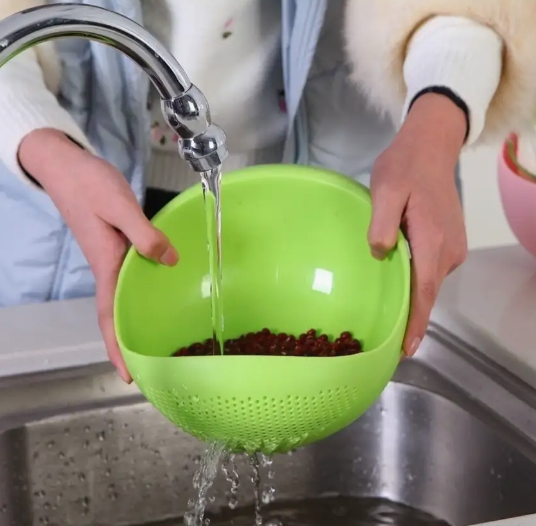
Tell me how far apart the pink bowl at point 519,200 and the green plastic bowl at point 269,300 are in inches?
8.9

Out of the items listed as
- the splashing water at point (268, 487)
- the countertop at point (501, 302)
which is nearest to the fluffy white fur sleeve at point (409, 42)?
the countertop at point (501, 302)

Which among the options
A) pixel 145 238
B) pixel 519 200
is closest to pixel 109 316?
pixel 145 238

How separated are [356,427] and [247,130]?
1.05ft

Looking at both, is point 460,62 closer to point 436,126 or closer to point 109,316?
point 436,126

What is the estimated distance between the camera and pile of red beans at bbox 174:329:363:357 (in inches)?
24.1

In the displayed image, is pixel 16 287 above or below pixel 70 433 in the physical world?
above

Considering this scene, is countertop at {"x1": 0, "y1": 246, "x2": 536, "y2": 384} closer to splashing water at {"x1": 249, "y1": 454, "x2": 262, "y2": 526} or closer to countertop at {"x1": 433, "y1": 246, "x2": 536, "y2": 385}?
countertop at {"x1": 433, "y1": 246, "x2": 536, "y2": 385}

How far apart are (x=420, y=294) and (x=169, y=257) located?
0.18 m

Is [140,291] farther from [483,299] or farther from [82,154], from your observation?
[483,299]

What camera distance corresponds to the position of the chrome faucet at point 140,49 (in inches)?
14.8

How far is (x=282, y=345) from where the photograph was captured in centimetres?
63

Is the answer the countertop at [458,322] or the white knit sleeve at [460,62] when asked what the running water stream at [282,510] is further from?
the white knit sleeve at [460,62]

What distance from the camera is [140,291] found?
60 cm

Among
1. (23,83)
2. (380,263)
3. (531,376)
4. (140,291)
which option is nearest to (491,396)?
(531,376)
